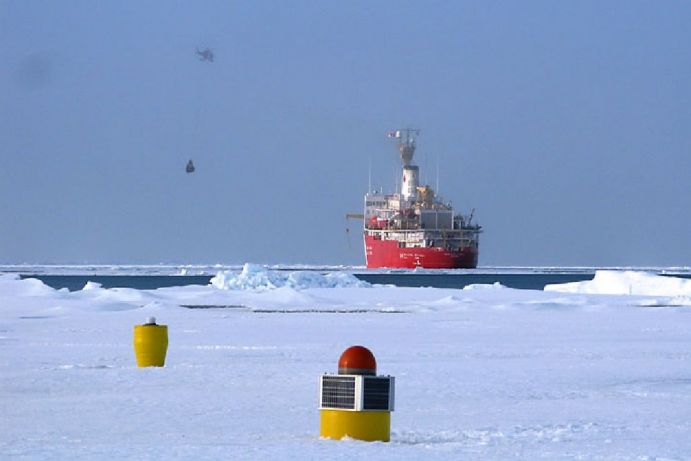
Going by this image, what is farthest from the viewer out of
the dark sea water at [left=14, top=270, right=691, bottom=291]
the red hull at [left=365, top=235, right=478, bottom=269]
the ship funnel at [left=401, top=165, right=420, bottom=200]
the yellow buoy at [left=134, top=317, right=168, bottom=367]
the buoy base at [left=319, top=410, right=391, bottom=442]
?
the ship funnel at [left=401, top=165, right=420, bottom=200]

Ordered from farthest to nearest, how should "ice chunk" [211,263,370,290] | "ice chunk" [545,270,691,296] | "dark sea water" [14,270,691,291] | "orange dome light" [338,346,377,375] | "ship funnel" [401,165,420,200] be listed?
1. "ship funnel" [401,165,420,200]
2. "dark sea water" [14,270,691,291]
3. "ice chunk" [211,263,370,290]
4. "ice chunk" [545,270,691,296]
5. "orange dome light" [338,346,377,375]

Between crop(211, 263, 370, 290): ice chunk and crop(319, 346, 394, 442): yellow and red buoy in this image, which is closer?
crop(319, 346, 394, 442): yellow and red buoy

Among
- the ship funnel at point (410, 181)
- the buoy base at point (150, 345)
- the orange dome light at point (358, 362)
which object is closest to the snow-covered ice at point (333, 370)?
the buoy base at point (150, 345)

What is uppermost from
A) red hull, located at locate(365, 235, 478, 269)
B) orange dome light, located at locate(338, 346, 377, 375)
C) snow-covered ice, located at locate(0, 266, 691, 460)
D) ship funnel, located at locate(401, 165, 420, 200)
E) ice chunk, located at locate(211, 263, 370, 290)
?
ship funnel, located at locate(401, 165, 420, 200)

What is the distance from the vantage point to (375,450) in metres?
10.8

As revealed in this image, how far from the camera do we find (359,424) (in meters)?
11.2

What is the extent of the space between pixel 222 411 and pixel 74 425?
1709 millimetres

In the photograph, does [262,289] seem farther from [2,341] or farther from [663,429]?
[663,429]

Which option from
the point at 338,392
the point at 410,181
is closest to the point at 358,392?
the point at 338,392

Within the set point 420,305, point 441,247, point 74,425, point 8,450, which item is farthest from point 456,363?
point 441,247

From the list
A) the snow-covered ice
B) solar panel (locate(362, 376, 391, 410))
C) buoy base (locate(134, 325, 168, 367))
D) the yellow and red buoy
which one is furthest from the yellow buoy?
solar panel (locate(362, 376, 391, 410))

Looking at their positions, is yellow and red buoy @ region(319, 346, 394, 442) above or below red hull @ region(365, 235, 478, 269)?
below

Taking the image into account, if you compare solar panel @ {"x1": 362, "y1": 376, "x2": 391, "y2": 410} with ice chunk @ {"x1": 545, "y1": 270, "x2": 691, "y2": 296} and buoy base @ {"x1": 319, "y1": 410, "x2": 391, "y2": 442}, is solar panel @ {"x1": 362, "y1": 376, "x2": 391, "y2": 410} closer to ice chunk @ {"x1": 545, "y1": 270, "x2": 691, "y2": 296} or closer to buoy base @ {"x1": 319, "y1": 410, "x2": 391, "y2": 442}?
buoy base @ {"x1": 319, "y1": 410, "x2": 391, "y2": 442}

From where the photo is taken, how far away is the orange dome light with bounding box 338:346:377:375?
10867mm
